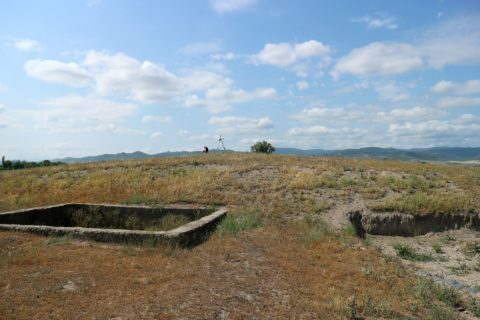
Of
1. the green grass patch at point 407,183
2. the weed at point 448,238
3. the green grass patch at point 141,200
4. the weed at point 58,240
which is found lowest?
the weed at point 448,238

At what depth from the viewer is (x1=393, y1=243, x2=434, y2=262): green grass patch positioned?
36.6 feet

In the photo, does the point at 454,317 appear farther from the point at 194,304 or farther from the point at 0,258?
the point at 0,258

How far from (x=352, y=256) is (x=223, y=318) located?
4.98 metres

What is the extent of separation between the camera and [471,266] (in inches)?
420

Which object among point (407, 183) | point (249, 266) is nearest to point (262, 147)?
point (407, 183)

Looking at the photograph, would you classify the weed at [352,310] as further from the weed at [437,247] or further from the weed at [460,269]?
the weed at [437,247]

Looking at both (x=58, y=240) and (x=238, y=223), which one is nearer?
(x=58, y=240)

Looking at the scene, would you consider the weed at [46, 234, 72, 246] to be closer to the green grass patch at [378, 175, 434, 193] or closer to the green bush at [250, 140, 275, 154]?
the green grass patch at [378, 175, 434, 193]

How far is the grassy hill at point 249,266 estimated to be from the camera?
20.8ft

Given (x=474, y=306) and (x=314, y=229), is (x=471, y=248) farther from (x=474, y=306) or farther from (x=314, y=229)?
(x=474, y=306)

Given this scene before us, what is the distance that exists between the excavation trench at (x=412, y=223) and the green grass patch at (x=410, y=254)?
257cm

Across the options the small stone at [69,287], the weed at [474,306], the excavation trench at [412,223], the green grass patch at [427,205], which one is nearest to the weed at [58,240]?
the small stone at [69,287]

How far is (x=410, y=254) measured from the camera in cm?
1144

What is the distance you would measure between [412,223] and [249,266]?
8500 millimetres
